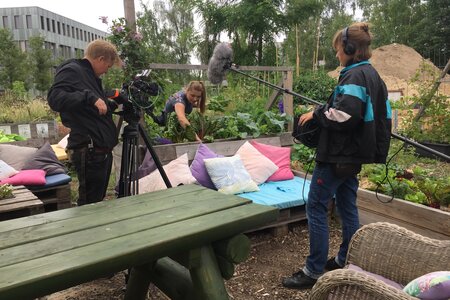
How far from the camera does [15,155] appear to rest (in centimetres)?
388

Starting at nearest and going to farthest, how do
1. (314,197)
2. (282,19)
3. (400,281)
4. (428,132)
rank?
(400,281), (314,197), (428,132), (282,19)

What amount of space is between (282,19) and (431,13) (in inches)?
677

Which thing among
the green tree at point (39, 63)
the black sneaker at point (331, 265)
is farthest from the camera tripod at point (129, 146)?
the green tree at point (39, 63)

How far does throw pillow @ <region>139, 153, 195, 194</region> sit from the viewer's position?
10.8 ft

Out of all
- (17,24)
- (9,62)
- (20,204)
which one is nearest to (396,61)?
(9,62)

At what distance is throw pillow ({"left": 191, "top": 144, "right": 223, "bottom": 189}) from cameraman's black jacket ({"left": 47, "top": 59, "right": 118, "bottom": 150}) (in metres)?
0.93

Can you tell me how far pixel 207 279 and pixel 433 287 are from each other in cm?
81

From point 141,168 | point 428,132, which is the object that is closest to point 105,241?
point 141,168

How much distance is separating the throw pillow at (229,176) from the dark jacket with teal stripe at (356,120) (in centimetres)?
120

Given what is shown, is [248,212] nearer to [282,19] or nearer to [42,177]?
[42,177]

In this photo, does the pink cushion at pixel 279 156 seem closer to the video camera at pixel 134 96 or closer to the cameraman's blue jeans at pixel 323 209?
the cameraman's blue jeans at pixel 323 209

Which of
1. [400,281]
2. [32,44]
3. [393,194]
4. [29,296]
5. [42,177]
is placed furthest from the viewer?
[32,44]

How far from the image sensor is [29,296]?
1.06 m

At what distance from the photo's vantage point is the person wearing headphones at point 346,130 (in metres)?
2.17
